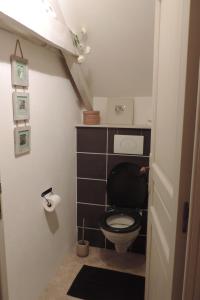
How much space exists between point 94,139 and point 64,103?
1.60 ft

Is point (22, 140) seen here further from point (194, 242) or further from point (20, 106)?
point (194, 242)

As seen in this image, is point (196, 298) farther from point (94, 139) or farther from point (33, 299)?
point (94, 139)

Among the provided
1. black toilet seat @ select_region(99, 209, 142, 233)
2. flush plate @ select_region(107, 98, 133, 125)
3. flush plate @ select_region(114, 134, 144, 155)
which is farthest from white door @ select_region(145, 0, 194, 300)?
flush plate @ select_region(107, 98, 133, 125)

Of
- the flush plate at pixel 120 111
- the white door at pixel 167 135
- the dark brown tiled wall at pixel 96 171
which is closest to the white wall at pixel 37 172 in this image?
the dark brown tiled wall at pixel 96 171

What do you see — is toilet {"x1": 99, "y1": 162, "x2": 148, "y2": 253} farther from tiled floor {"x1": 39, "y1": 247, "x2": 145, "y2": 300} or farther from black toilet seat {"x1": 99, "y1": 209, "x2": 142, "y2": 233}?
tiled floor {"x1": 39, "y1": 247, "x2": 145, "y2": 300}

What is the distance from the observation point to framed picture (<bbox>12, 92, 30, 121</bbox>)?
146cm

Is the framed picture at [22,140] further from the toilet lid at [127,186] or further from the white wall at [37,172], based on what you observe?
the toilet lid at [127,186]

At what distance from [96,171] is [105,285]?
101 centimetres

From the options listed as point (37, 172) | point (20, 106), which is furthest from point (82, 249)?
point (20, 106)

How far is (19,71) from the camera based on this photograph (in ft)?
4.82

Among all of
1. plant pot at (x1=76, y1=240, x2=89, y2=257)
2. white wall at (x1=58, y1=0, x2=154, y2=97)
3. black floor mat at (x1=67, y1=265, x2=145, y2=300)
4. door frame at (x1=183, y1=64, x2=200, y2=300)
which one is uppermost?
white wall at (x1=58, y1=0, x2=154, y2=97)

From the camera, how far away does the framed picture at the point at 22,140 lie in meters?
1.50

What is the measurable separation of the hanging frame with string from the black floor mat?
1604 mm

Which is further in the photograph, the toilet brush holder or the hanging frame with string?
the toilet brush holder
